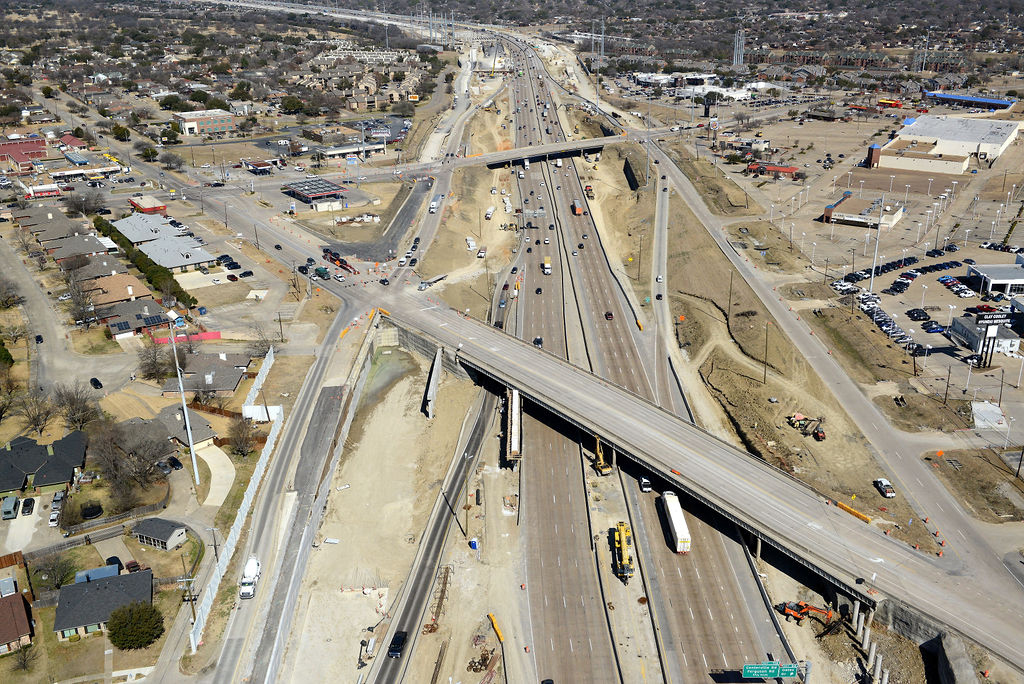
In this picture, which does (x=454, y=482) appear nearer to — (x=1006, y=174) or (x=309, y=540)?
(x=309, y=540)

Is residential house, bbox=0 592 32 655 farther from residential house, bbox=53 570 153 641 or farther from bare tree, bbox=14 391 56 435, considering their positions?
bare tree, bbox=14 391 56 435

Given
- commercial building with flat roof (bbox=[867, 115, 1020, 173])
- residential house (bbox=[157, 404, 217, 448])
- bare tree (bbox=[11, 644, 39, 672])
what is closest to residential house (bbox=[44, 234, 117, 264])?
residential house (bbox=[157, 404, 217, 448])

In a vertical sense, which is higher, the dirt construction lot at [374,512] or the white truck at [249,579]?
the white truck at [249,579]

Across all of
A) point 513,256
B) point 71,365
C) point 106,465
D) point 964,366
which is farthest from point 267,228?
point 964,366

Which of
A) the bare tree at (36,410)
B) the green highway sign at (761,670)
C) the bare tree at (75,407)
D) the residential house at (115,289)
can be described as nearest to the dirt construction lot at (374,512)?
the green highway sign at (761,670)

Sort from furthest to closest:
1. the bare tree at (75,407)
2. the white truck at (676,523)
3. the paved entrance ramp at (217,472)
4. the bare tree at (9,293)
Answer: the bare tree at (9,293), the bare tree at (75,407), the paved entrance ramp at (217,472), the white truck at (676,523)

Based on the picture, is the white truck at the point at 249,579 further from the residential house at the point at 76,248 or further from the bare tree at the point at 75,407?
the residential house at the point at 76,248
